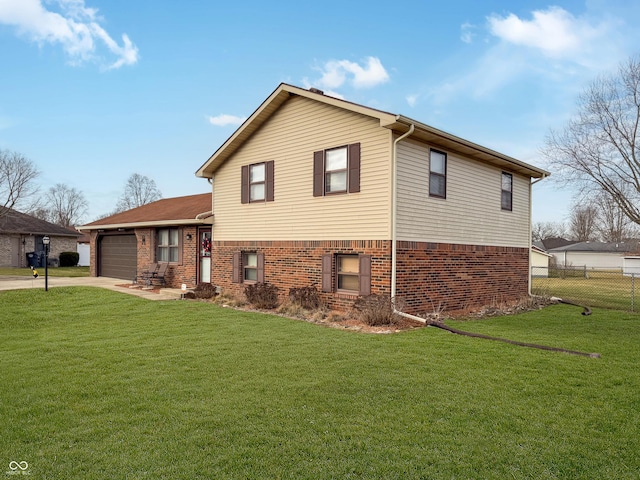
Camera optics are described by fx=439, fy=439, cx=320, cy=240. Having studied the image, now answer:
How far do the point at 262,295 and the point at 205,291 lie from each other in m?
2.94

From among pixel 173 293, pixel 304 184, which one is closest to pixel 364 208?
pixel 304 184

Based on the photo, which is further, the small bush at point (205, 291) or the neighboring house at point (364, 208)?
the small bush at point (205, 291)

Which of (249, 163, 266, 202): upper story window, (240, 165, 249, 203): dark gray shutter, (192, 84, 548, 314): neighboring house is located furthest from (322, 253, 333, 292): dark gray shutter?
(240, 165, 249, 203): dark gray shutter

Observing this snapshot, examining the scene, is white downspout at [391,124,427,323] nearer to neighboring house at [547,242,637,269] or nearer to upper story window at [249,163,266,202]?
upper story window at [249,163,266,202]

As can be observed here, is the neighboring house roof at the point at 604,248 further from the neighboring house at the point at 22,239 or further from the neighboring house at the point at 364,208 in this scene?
the neighboring house at the point at 22,239

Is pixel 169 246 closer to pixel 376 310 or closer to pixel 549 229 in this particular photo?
pixel 376 310

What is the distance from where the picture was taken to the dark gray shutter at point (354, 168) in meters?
11.3

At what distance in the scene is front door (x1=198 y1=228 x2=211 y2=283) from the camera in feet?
54.0

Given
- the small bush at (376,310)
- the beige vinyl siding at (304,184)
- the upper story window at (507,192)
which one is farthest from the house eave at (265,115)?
the upper story window at (507,192)

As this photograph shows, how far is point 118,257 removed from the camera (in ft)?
68.5

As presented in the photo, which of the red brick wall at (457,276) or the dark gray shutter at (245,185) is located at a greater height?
the dark gray shutter at (245,185)

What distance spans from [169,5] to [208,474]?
15.2m

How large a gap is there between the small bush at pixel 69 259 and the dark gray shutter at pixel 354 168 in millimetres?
30107

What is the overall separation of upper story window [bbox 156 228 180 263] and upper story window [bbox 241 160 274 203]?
171 inches
